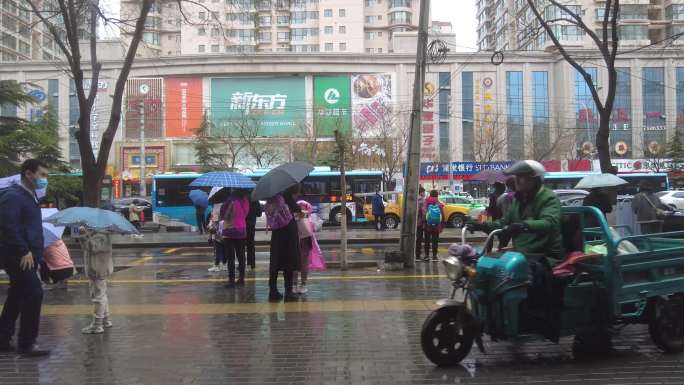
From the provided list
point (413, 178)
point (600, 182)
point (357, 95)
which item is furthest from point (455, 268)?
point (357, 95)

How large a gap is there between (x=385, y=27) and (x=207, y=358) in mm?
101067

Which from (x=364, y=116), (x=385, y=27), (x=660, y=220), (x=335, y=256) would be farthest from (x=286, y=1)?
Answer: (x=385, y=27)

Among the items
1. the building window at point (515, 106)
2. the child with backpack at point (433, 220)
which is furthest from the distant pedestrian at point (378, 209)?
the building window at point (515, 106)

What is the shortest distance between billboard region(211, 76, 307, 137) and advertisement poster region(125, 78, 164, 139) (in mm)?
6065

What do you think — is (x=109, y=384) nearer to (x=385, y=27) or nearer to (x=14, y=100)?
(x=14, y=100)

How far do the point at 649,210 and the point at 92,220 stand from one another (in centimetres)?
953

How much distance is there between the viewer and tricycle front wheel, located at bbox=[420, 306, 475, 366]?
5.28 meters

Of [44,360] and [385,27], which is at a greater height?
[385,27]

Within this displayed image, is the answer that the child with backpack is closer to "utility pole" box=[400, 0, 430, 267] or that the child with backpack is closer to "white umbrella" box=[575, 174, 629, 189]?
"utility pole" box=[400, 0, 430, 267]

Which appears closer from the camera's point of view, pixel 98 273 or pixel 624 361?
pixel 624 361

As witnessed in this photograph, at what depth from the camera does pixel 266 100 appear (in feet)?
228

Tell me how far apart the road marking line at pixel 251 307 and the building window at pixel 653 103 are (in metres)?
71.1

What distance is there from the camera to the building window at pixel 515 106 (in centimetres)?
6462

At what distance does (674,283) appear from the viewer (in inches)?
223
